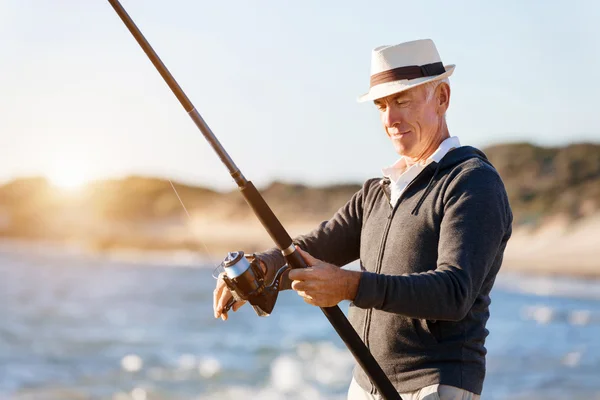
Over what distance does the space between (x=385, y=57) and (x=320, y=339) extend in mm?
9716

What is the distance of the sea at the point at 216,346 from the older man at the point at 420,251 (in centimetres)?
618

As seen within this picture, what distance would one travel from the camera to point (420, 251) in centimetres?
202

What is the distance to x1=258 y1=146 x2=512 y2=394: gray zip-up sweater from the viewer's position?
180cm

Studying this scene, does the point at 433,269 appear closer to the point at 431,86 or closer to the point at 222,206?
the point at 431,86

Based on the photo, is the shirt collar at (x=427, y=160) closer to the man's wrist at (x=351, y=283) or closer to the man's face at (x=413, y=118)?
the man's face at (x=413, y=118)

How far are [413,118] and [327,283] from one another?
53 centimetres

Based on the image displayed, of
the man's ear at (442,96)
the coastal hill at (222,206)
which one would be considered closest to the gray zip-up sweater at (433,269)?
the man's ear at (442,96)

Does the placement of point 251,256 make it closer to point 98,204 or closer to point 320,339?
point 320,339

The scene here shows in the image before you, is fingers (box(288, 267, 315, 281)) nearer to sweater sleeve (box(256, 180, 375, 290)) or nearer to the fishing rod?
the fishing rod

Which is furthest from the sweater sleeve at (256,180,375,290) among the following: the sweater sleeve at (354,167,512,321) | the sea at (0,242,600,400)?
the sea at (0,242,600,400)

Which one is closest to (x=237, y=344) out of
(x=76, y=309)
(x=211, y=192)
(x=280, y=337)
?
(x=280, y=337)

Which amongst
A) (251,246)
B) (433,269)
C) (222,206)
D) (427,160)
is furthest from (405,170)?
(222,206)

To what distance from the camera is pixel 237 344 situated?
37.7 ft

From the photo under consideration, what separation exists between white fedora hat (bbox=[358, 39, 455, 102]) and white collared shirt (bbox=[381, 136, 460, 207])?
16 centimetres
